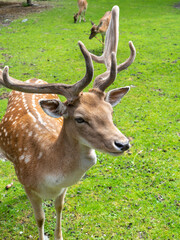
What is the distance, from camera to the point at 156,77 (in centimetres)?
797

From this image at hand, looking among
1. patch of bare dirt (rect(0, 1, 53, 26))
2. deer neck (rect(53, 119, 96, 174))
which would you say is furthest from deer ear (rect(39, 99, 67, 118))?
patch of bare dirt (rect(0, 1, 53, 26))

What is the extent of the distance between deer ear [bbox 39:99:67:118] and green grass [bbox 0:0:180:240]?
186 cm

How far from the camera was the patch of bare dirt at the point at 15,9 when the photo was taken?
15616 millimetres

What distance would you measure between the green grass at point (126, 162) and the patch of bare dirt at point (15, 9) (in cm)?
458

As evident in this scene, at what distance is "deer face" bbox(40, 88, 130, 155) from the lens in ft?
7.50

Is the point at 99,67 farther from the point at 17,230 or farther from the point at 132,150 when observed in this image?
the point at 17,230

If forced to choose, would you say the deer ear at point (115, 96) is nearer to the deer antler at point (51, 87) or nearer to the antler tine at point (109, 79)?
the antler tine at point (109, 79)

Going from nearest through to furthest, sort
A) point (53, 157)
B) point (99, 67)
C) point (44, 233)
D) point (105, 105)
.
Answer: point (105, 105) → point (53, 157) → point (44, 233) → point (99, 67)

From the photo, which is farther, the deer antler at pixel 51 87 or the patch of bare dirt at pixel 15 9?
the patch of bare dirt at pixel 15 9

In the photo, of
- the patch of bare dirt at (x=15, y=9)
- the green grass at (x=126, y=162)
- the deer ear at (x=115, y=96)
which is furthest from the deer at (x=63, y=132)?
the patch of bare dirt at (x=15, y=9)

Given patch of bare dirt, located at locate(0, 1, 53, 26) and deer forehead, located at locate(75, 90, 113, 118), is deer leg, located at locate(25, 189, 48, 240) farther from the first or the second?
patch of bare dirt, located at locate(0, 1, 53, 26)

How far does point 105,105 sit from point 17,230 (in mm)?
2233

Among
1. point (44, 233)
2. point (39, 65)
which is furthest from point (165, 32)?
point (44, 233)

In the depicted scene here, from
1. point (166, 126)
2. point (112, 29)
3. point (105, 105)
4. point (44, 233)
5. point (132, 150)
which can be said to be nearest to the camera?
point (105, 105)
